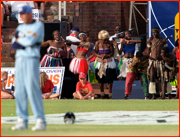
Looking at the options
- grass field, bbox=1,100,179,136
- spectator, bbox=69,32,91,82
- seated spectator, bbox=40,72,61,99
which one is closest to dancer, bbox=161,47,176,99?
grass field, bbox=1,100,179,136

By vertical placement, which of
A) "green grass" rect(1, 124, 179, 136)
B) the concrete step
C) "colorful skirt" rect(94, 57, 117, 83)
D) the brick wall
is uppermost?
the brick wall

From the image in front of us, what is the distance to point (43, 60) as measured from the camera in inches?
555

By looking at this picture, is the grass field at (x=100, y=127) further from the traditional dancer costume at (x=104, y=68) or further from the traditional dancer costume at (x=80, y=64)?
the traditional dancer costume at (x=80, y=64)

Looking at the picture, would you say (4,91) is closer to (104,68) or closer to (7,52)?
(7,52)

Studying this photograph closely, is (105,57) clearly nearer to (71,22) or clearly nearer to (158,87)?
(158,87)

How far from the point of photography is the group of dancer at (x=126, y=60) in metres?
12.8

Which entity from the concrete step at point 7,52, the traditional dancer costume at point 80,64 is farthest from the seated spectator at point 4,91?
the traditional dancer costume at point 80,64

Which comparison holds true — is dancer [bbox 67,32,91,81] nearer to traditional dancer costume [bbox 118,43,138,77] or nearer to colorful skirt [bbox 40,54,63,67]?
colorful skirt [bbox 40,54,63,67]

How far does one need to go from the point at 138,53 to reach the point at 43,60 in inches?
126

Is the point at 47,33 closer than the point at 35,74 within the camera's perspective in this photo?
No

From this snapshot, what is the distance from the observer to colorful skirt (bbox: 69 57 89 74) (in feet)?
44.6

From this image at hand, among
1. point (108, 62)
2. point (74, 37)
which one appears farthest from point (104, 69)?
point (74, 37)

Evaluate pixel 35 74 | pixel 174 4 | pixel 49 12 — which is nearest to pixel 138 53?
pixel 174 4

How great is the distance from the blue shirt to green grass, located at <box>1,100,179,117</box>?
3287mm
